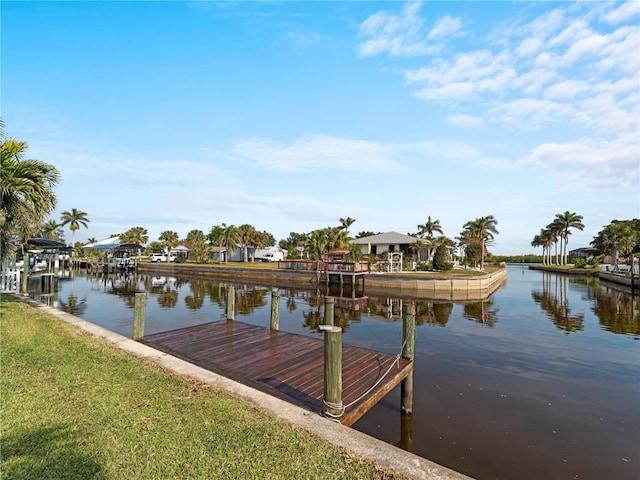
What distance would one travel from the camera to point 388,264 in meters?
34.6

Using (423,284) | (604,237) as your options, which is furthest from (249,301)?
(604,237)

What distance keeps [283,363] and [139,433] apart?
3652 millimetres

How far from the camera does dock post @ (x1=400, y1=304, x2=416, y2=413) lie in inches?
283

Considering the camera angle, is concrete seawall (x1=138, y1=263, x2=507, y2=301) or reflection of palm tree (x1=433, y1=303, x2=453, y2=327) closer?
reflection of palm tree (x1=433, y1=303, x2=453, y2=327)

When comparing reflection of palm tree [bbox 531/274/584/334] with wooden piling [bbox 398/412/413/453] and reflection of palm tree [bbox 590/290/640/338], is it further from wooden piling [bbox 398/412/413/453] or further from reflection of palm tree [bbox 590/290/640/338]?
wooden piling [bbox 398/412/413/453]

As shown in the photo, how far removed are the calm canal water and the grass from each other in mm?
2936

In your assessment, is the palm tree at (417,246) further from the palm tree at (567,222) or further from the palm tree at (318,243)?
the palm tree at (567,222)

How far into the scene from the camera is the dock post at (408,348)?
719cm

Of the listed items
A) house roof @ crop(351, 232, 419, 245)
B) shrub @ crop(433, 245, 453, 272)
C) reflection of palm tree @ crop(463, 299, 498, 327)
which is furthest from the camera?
house roof @ crop(351, 232, 419, 245)

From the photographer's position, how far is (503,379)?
931 cm

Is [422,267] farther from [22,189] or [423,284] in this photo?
[22,189]

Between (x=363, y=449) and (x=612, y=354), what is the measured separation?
496 inches

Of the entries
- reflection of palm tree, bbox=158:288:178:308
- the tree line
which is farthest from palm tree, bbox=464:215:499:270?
reflection of palm tree, bbox=158:288:178:308

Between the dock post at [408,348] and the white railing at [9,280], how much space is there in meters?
19.6
